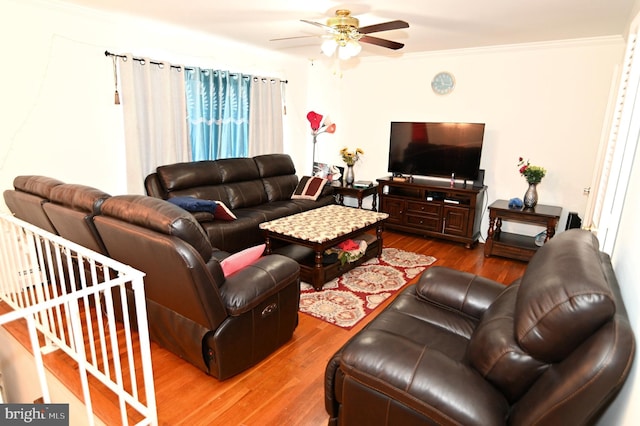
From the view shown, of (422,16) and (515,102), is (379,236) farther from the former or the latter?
(515,102)

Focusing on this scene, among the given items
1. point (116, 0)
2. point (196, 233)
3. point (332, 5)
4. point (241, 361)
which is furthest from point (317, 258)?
point (116, 0)

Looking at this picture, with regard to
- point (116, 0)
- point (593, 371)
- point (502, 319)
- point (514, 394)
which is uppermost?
point (116, 0)

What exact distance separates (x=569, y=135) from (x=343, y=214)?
280cm

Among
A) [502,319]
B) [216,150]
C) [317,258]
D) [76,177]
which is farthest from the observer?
[216,150]

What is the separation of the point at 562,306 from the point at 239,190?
3.94m

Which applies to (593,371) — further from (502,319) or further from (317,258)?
(317,258)

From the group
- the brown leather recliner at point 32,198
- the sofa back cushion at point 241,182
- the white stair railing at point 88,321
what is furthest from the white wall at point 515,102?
the white stair railing at point 88,321

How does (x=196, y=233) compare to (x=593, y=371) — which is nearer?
(x=593, y=371)

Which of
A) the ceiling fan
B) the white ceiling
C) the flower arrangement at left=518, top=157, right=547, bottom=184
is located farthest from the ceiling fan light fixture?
the flower arrangement at left=518, top=157, right=547, bottom=184

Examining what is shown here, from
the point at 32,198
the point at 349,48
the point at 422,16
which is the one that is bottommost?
the point at 32,198

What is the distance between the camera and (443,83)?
16.3 ft

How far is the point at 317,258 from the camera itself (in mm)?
3291

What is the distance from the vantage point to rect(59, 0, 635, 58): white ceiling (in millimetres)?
3006

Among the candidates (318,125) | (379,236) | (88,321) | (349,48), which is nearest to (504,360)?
(88,321)
